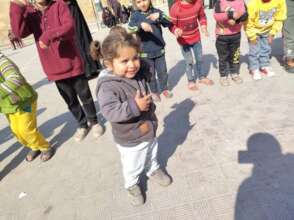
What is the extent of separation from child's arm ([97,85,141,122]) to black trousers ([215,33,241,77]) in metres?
2.56

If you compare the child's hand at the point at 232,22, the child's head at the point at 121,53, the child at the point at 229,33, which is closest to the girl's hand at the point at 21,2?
the child's head at the point at 121,53

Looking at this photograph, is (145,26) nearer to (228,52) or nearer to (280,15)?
(228,52)

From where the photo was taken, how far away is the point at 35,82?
6766 millimetres

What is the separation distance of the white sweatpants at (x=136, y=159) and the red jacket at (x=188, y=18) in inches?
84.2

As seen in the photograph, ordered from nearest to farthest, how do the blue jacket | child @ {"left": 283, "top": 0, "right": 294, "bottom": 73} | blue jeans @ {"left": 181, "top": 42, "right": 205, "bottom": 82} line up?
the blue jacket
child @ {"left": 283, "top": 0, "right": 294, "bottom": 73}
blue jeans @ {"left": 181, "top": 42, "right": 205, "bottom": 82}

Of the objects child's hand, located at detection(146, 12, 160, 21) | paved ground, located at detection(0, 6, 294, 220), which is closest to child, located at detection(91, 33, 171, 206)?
paved ground, located at detection(0, 6, 294, 220)

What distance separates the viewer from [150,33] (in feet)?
11.9

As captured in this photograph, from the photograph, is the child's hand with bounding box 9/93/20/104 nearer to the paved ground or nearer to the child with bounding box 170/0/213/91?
the paved ground

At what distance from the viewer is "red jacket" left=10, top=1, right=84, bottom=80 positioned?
8.86 ft

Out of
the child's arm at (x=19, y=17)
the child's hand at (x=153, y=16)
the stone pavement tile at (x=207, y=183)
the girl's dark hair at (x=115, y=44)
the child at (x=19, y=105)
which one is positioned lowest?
the stone pavement tile at (x=207, y=183)

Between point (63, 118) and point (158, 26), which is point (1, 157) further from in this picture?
point (158, 26)

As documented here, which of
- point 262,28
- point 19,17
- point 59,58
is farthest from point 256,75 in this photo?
point 19,17

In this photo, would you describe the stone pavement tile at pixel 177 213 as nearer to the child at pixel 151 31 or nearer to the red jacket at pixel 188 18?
the child at pixel 151 31

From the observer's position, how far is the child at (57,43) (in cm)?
271
